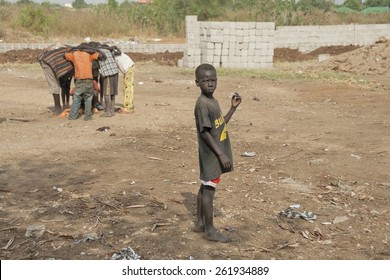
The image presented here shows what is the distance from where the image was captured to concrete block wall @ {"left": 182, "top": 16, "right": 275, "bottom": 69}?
18125 millimetres

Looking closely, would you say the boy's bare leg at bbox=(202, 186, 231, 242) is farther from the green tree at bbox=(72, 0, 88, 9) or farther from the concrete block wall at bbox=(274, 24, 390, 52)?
the green tree at bbox=(72, 0, 88, 9)

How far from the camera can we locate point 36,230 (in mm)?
4395

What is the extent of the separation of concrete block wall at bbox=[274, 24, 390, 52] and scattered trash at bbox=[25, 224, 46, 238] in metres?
20.6

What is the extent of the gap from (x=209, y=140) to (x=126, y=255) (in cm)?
103

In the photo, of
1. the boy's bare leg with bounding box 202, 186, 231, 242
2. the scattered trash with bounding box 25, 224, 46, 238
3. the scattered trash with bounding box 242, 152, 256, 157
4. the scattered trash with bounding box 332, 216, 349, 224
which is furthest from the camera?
the scattered trash with bounding box 242, 152, 256, 157

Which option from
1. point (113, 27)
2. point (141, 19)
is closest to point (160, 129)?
point (113, 27)

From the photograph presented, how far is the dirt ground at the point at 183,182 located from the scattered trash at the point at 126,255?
7cm

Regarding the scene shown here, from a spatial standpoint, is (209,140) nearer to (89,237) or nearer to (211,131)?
(211,131)

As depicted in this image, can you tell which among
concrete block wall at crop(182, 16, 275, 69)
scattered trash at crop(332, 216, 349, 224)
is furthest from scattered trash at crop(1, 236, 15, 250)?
concrete block wall at crop(182, 16, 275, 69)

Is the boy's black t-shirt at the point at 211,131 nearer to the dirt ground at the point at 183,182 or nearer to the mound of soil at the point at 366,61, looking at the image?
the dirt ground at the point at 183,182

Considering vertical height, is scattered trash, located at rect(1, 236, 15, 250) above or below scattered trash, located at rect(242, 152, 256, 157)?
above

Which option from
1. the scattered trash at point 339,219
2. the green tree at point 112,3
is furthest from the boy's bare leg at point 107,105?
the green tree at point 112,3

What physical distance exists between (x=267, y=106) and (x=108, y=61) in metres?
3.59

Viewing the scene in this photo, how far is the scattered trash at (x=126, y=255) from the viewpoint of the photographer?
12.7 ft
